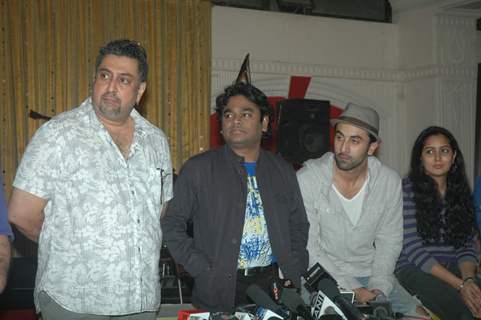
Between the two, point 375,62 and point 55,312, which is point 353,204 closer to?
point 55,312

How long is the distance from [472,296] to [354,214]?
2.73 ft

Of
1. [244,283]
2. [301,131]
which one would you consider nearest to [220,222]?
[244,283]

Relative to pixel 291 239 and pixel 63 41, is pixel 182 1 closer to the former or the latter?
pixel 63 41

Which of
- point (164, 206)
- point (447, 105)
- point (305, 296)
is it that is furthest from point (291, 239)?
point (447, 105)

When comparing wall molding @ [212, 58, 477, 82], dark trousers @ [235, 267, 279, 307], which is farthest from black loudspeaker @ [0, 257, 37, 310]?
wall molding @ [212, 58, 477, 82]

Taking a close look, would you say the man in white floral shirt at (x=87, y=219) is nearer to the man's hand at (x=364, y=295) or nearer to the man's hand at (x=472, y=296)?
the man's hand at (x=364, y=295)

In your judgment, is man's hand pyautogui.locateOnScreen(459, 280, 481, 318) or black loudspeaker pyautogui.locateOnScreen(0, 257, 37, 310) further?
black loudspeaker pyautogui.locateOnScreen(0, 257, 37, 310)

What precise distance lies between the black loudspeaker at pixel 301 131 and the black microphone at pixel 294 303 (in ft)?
9.75

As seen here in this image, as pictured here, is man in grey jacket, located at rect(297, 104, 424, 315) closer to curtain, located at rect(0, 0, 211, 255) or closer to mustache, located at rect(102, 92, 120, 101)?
mustache, located at rect(102, 92, 120, 101)

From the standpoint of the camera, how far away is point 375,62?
7.49 m

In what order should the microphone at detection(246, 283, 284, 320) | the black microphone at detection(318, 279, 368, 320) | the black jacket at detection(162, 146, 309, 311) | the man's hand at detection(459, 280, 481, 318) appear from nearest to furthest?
1. the black microphone at detection(318, 279, 368, 320)
2. the microphone at detection(246, 283, 284, 320)
3. the black jacket at detection(162, 146, 309, 311)
4. the man's hand at detection(459, 280, 481, 318)

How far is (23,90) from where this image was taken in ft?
19.7

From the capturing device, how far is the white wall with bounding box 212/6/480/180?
6789mm

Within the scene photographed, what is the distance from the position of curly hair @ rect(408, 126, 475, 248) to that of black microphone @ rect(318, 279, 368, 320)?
1.37 metres
